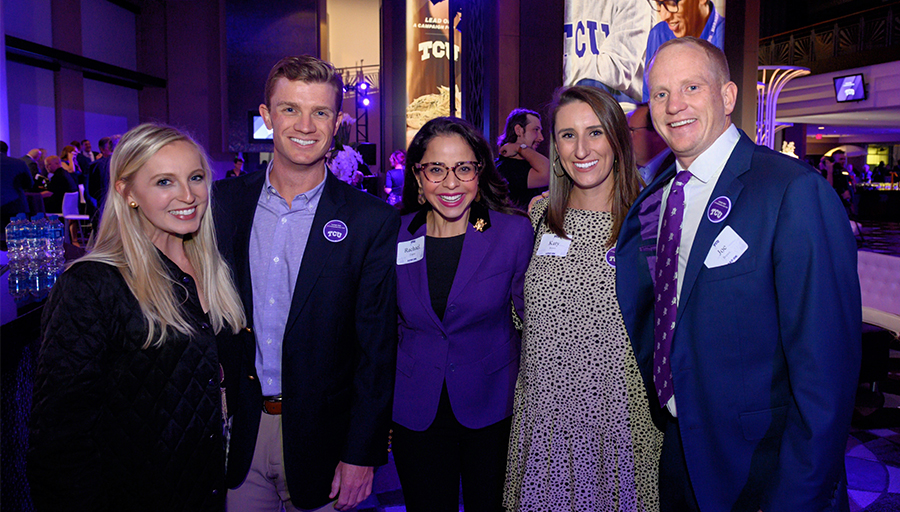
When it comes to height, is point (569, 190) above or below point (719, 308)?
above

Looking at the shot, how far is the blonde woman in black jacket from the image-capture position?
123 cm

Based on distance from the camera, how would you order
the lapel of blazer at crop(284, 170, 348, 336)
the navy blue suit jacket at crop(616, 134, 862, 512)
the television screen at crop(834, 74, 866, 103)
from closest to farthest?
the navy blue suit jacket at crop(616, 134, 862, 512), the lapel of blazer at crop(284, 170, 348, 336), the television screen at crop(834, 74, 866, 103)

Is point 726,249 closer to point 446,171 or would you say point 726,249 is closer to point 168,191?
point 446,171

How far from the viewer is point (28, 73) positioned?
39.1 ft

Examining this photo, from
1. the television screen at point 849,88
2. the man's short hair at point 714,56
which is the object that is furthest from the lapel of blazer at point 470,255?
the television screen at point 849,88

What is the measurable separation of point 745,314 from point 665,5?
219 inches

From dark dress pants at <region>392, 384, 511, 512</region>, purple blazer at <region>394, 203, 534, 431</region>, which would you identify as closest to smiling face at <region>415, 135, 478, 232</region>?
purple blazer at <region>394, 203, 534, 431</region>

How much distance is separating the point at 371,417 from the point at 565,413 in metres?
0.61

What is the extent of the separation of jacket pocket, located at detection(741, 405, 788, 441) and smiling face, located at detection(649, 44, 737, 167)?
0.67 meters

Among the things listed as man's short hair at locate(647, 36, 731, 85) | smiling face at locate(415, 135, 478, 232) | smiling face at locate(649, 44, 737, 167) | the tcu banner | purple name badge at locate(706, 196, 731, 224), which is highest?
A: the tcu banner

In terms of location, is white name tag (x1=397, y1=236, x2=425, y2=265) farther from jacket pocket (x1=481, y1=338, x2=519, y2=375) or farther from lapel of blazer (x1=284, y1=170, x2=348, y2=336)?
jacket pocket (x1=481, y1=338, x2=519, y2=375)

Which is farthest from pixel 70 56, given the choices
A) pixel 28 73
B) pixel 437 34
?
pixel 437 34

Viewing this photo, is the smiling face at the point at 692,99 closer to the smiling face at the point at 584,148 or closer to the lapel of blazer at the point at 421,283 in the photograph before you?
the smiling face at the point at 584,148

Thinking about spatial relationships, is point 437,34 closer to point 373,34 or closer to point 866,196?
point 373,34
